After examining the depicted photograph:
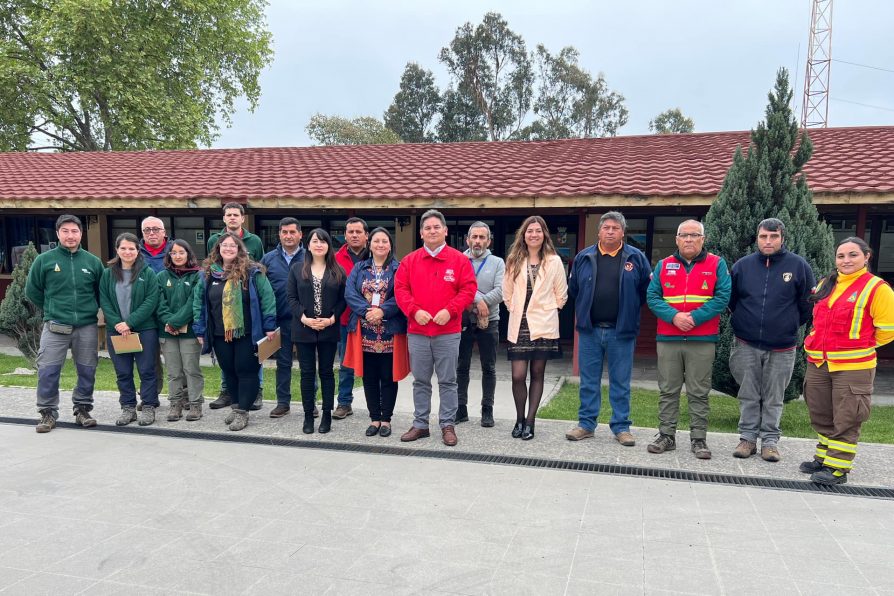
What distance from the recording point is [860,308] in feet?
13.0

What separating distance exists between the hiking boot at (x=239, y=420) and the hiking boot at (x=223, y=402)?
0.72 m

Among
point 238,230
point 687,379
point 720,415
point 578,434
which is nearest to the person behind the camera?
point 687,379

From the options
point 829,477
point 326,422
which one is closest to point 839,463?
point 829,477

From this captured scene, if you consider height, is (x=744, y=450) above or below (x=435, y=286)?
below

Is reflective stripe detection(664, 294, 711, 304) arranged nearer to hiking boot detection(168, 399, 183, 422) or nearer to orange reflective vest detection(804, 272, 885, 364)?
orange reflective vest detection(804, 272, 885, 364)

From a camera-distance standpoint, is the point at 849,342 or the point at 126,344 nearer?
the point at 849,342

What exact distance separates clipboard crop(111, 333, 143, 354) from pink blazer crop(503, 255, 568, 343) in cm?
333

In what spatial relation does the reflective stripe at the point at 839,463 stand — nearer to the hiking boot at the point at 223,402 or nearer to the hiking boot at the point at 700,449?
the hiking boot at the point at 700,449

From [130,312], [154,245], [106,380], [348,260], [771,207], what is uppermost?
[771,207]

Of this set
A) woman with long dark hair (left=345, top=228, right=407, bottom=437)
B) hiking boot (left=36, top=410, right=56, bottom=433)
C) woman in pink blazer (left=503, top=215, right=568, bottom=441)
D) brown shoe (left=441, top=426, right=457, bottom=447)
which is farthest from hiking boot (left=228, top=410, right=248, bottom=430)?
woman in pink blazer (left=503, top=215, right=568, bottom=441)

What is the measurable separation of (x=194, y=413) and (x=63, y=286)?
5.15 ft

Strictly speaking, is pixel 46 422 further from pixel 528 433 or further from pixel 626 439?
pixel 626 439

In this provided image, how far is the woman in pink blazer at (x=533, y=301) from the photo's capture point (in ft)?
15.9

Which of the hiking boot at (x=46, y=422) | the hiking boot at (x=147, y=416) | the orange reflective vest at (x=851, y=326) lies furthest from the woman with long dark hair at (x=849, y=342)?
the hiking boot at (x=46, y=422)
